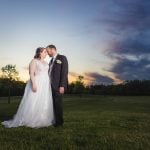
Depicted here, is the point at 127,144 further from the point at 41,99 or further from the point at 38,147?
the point at 41,99

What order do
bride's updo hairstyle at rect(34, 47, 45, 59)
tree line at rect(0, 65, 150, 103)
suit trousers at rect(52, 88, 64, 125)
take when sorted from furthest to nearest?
tree line at rect(0, 65, 150, 103), bride's updo hairstyle at rect(34, 47, 45, 59), suit trousers at rect(52, 88, 64, 125)

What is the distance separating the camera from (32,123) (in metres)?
15.7

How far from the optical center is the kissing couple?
51.7 ft

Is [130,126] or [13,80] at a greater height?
[13,80]

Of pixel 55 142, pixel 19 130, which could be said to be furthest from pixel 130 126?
pixel 55 142

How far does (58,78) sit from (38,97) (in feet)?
3.58

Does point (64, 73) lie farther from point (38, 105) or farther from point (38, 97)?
point (38, 105)

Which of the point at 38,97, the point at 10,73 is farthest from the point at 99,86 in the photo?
the point at 38,97

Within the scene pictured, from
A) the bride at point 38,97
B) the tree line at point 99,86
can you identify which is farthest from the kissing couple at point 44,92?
the tree line at point 99,86

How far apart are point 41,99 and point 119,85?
73.0m

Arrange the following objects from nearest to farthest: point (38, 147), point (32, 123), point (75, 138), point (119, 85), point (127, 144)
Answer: point (38, 147) → point (127, 144) → point (75, 138) → point (32, 123) → point (119, 85)

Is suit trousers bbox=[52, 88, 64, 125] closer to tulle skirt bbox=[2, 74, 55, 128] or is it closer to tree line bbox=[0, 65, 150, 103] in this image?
tulle skirt bbox=[2, 74, 55, 128]

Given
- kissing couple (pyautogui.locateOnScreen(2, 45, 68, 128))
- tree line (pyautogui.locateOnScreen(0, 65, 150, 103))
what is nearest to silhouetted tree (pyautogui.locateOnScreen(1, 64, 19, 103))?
tree line (pyautogui.locateOnScreen(0, 65, 150, 103))

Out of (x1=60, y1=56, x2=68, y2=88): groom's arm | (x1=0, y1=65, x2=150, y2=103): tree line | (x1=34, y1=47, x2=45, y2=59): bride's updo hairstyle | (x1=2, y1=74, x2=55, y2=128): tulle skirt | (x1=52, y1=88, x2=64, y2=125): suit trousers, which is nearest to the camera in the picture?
(x1=60, y1=56, x2=68, y2=88): groom's arm
